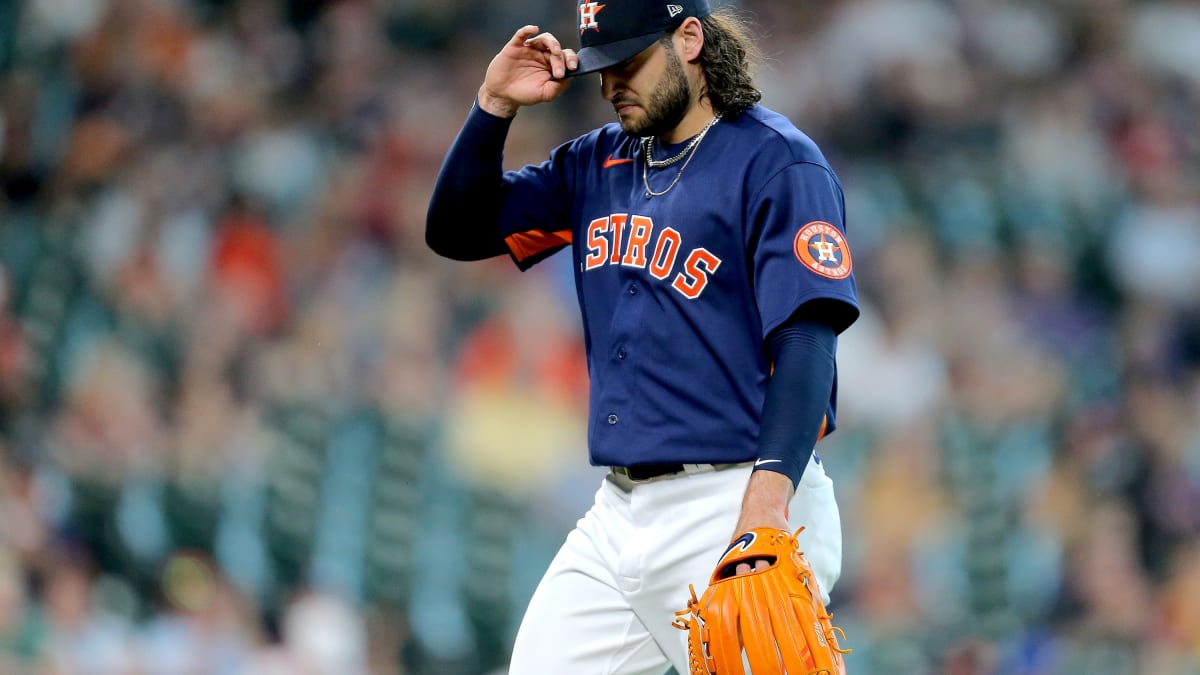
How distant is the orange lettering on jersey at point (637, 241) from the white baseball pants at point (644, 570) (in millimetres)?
407

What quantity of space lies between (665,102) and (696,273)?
1.11ft

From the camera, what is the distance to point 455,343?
7090mm

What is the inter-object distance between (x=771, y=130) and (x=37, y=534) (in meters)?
4.28

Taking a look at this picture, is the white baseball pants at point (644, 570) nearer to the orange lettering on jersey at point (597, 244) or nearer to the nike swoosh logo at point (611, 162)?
the orange lettering on jersey at point (597, 244)

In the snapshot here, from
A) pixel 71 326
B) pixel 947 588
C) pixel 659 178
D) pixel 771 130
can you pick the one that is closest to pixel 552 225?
pixel 659 178

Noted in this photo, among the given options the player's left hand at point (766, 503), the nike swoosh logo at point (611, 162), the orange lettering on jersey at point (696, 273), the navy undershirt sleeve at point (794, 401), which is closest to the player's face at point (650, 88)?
the nike swoosh logo at point (611, 162)

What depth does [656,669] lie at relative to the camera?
2984mm

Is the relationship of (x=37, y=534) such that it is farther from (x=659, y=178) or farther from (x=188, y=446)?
(x=659, y=178)

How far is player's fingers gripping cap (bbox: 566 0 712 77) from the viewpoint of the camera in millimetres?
2887

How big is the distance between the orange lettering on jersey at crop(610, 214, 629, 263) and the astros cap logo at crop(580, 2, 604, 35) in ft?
1.16

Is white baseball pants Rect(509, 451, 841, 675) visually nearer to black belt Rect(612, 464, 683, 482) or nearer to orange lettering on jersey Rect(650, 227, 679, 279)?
black belt Rect(612, 464, 683, 482)

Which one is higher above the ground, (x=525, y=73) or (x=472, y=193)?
(x=525, y=73)

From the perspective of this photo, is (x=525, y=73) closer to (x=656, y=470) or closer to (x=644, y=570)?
(x=656, y=470)

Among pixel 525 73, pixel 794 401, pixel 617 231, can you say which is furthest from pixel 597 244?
pixel 794 401
